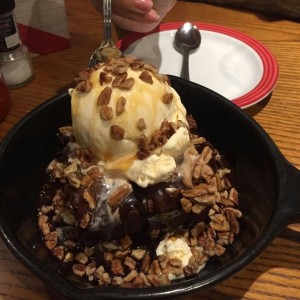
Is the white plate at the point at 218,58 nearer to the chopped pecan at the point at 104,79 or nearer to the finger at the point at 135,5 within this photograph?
the finger at the point at 135,5

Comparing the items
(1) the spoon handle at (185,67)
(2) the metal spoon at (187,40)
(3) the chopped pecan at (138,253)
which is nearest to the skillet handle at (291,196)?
(3) the chopped pecan at (138,253)

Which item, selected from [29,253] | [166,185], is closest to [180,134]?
[166,185]

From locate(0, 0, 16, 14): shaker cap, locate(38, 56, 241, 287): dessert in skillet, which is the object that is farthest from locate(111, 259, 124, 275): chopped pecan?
locate(0, 0, 16, 14): shaker cap

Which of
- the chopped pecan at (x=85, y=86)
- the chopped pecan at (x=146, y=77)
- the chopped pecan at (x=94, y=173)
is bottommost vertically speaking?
the chopped pecan at (x=94, y=173)

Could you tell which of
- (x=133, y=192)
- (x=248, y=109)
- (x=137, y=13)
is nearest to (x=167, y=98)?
(x=133, y=192)

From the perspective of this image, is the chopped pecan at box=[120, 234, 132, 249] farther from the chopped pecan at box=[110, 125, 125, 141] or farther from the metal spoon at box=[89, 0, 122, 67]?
the metal spoon at box=[89, 0, 122, 67]

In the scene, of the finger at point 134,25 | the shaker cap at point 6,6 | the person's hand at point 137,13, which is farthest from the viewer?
the finger at point 134,25

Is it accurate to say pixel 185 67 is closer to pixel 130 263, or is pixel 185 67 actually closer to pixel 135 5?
pixel 135 5
